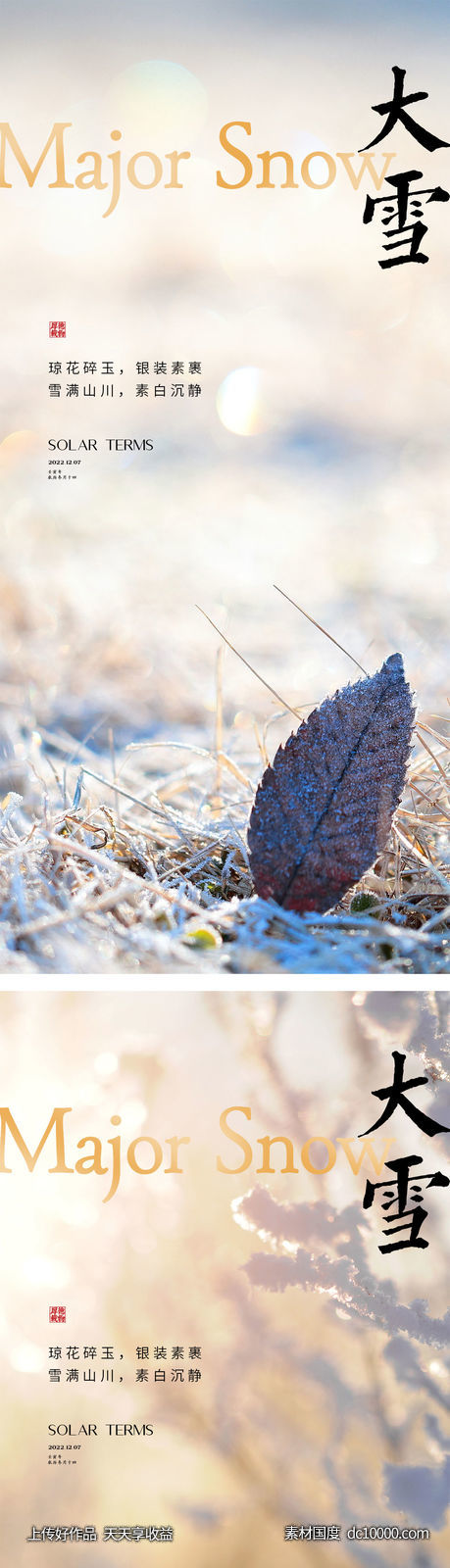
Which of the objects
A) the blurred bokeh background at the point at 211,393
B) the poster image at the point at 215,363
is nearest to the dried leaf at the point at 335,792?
the poster image at the point at 215,363

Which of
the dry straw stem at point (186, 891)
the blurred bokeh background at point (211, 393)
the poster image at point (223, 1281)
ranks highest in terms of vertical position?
the blurred bokeh background at point (211, 393)

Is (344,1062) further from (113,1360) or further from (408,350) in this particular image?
(408,350)

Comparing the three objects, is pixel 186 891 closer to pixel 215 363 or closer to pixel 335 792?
pixel 335 792

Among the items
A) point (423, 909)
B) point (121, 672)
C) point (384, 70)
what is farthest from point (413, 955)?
point (121, 672)

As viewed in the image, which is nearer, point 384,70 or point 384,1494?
point 384,1494

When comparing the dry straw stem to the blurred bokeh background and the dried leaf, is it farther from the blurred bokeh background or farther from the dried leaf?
the blurred bokeh background

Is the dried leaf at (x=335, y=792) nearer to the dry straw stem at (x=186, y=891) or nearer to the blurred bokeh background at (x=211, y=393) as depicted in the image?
the dry straw stem at (x=186, y=891)

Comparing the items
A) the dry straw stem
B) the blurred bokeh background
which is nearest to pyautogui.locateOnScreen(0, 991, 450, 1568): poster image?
the dry straw stem
